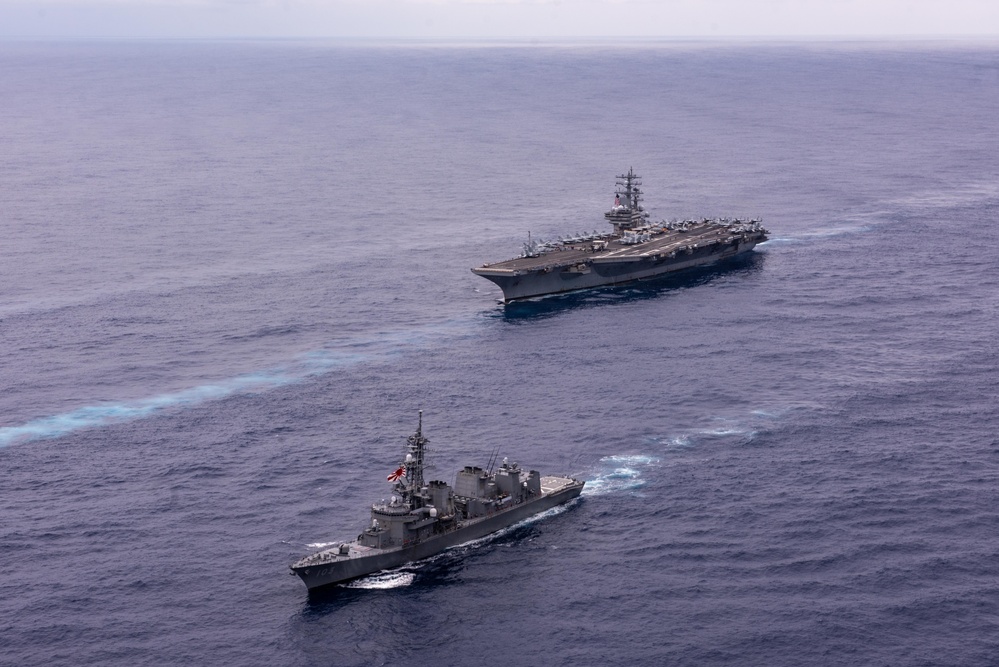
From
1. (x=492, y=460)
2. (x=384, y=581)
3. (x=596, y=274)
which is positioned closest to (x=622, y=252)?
(x=596, y=274)

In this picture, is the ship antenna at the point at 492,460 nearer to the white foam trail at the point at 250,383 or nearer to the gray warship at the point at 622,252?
the white foam trail at the point at 250,383

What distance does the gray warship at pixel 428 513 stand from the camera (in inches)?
3209

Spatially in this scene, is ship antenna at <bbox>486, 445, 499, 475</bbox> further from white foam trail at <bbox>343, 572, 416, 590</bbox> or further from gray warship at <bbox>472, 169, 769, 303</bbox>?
gray warship at <bbox>472, 169, 769, 303</bbox>

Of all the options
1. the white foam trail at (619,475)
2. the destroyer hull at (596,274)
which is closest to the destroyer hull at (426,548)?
the white foam trail at (619,475)

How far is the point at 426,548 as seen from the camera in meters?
85.2

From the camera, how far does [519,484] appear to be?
90.2m

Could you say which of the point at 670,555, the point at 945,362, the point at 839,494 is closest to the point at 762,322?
the point at 945,362

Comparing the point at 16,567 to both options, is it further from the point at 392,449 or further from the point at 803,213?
the point at 803,213

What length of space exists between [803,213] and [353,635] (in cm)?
13188

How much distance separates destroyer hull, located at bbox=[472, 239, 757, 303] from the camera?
146625mm

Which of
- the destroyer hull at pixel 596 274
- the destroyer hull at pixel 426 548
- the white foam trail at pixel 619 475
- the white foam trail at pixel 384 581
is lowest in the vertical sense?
the white foam trail at pixel 384 581

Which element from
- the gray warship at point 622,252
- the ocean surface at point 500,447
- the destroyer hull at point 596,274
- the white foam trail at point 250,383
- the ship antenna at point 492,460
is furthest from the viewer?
the gray warship at point 622,252

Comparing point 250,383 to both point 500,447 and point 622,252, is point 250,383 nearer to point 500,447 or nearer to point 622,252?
point 500,447

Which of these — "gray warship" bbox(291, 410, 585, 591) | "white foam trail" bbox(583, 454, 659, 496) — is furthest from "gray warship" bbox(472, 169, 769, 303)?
"gray warship" bbox(291, 410, 585, 591)
